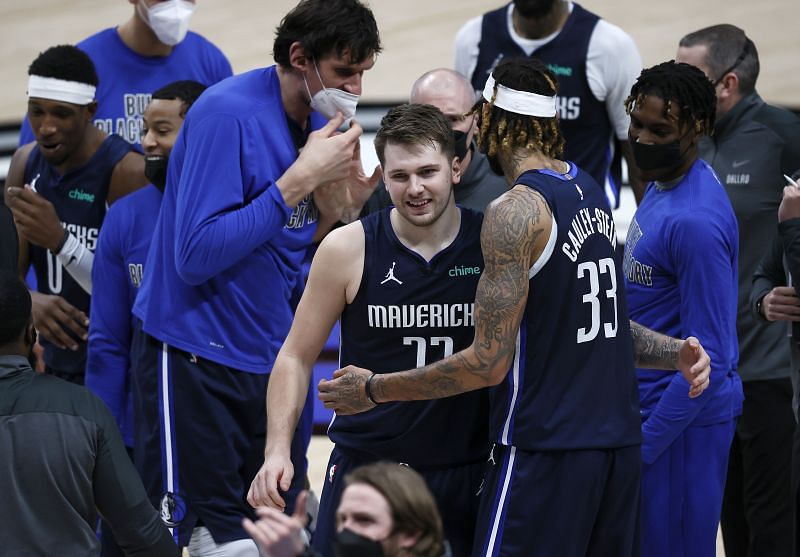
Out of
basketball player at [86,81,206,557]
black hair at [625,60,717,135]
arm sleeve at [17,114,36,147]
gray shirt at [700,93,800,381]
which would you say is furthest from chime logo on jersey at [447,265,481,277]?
arm sleeve at [17,114,36,147]

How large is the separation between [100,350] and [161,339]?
53 cm

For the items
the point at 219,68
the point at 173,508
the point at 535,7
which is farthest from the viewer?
the point at 219,68

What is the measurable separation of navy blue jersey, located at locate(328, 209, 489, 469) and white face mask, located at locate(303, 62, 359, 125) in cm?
51

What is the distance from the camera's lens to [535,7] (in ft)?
17.0

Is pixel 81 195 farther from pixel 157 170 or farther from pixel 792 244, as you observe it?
pixel 792 244

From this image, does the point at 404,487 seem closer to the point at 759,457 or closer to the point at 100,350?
the point at 100,350

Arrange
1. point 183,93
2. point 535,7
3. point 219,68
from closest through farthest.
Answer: point 183,93, point 535,7, point 219,68

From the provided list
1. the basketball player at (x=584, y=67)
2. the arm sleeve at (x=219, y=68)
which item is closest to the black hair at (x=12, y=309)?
the arm sleeve at (x=219, y=68)

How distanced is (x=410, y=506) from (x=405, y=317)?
824 mm

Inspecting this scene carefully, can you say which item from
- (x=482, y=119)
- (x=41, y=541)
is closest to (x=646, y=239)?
(x=482, y=119)

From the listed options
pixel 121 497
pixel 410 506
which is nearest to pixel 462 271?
pixel 410 506

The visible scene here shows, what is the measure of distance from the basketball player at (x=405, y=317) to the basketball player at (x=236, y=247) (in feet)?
1.34

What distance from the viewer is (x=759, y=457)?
457 cm

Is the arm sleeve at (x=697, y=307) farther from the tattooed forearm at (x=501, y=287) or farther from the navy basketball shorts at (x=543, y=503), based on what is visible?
the tattooed forearm at (x=501, y=287)
